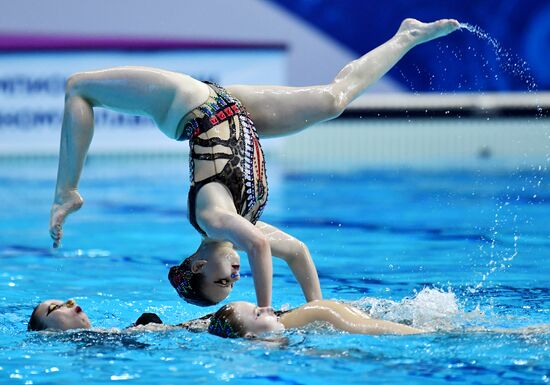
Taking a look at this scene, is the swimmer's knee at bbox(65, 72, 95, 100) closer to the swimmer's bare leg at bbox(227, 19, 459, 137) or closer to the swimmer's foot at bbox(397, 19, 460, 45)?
the swimmer's bare leg at bbox(227, 19, 459, 137)

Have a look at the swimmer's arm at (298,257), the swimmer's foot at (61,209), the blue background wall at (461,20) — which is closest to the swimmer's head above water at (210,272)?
the swimmer's arm at (298,257)

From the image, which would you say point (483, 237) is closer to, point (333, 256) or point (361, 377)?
point (333, 256)

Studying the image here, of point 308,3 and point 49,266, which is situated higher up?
point 308,3

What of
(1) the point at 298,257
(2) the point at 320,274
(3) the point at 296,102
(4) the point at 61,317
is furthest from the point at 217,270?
(2) the point at 320,274

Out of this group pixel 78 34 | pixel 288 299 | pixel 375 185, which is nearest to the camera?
pixel 288 299

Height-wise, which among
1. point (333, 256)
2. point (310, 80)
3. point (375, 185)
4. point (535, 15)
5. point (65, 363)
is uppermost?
point (535, 15)

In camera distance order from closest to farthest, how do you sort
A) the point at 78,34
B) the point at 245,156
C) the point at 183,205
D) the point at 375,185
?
the point at 245,156 < the point at 183,205 < the point at 375,185 < the point at 78,34

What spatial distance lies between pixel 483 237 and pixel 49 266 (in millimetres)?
3103

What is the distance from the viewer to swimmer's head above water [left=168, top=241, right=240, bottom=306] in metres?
4.66

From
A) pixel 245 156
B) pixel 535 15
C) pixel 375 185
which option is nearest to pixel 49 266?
pixel 245 156

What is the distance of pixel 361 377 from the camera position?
12.4ft

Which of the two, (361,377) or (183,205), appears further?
(183,205)

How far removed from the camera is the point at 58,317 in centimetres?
455

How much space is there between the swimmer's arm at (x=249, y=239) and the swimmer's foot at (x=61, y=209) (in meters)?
0.69
